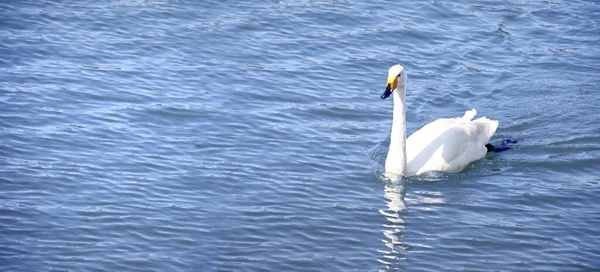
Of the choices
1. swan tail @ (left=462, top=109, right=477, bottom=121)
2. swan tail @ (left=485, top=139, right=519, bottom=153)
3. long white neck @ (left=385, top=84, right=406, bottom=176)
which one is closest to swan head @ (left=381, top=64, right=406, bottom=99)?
long white neck @ (left=385, top=84, right=406, bottom=176)

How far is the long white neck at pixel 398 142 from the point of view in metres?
11.7

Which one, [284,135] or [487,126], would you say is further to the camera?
[487,126]

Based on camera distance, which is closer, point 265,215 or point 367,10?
point 265,215

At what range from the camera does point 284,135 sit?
1284cm

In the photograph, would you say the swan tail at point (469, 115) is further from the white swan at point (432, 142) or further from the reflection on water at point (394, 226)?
the reflection on water at point (394, 226)

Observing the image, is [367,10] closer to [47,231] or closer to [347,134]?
[347,134]

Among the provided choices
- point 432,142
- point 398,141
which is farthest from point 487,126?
point 398,141

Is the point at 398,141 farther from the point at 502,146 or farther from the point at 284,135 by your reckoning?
the point at 502,146

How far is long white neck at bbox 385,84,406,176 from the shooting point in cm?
1167

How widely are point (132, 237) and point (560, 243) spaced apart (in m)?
4.31

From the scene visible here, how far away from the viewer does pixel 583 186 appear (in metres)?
11.4

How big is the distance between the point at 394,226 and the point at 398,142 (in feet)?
6.15

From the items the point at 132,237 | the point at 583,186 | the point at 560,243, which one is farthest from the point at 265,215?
the point at 583,186

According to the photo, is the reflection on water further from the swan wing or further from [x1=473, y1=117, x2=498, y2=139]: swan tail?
[x1=473, y1=117, x2=498, y2=139]: swan tail
